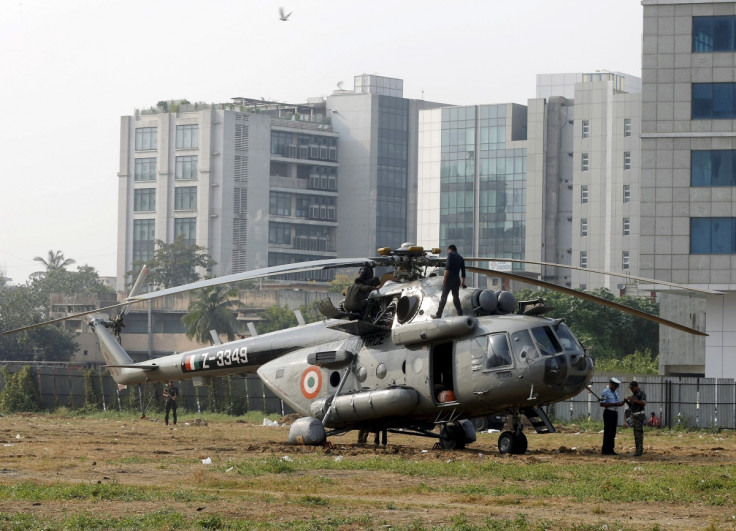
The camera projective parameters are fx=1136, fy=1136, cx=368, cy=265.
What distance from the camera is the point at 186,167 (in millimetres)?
145875

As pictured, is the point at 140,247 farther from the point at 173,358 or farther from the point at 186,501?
the point at 186,501

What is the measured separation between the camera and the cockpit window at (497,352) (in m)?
21.1

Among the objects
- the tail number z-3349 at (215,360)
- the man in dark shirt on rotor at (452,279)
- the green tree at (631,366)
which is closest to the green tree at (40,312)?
the green tree at (631,366)

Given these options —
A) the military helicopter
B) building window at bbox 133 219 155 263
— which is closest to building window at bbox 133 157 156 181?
building window at bbox 133 219 155 263

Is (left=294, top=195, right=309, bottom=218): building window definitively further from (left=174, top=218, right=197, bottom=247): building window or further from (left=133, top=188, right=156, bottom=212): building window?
(left=133, top=188, right=156, bottom=212): building window

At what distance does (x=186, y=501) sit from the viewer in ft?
45.5

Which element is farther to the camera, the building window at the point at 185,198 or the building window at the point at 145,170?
the building window at the point at 145,170

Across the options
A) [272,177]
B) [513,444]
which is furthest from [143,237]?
[513,444]

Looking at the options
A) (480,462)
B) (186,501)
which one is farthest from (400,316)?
(186,501)

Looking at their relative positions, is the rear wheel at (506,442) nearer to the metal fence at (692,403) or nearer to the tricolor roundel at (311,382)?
the tricolor roundel at (311,382)

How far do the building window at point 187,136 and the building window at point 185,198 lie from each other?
5.38 m

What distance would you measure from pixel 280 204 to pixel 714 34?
4121 inches

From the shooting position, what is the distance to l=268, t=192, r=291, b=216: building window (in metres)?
148

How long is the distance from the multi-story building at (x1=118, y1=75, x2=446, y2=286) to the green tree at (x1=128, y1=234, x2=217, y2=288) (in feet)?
15.7
